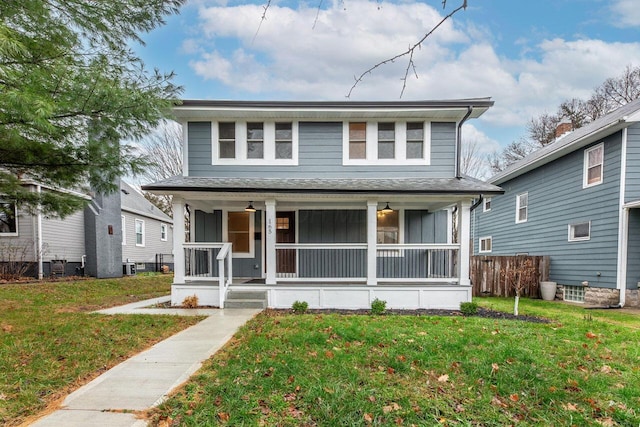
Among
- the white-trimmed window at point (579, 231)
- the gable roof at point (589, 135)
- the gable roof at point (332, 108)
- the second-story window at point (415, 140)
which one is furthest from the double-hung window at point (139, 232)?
the white-trimmed window at point (579, 231)

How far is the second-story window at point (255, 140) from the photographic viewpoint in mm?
8875

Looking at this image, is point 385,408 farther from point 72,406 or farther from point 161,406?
point 72,406

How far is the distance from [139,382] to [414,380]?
289 centimetres

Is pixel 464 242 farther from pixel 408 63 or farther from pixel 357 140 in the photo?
pixel 408 63

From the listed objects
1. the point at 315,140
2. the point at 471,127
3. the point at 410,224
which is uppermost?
the point at 471,127

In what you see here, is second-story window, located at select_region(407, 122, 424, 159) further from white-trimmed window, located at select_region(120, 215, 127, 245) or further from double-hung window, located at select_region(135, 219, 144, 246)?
double-hung window, located at select_region(135, 219, 144, 246)

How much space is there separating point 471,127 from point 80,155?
24.1m

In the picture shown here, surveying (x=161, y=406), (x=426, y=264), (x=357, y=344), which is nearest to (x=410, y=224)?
(x=426, y=264)

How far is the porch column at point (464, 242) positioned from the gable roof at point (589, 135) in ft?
16.4

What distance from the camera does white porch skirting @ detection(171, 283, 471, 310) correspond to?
294 inches

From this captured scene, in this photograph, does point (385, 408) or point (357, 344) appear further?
point (357, 344)

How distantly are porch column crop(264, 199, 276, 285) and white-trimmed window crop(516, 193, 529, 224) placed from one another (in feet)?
36.3

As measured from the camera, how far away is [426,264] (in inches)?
343

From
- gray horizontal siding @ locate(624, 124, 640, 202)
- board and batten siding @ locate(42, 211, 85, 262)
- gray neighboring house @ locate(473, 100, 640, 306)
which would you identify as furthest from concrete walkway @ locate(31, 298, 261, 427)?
board and batten siding @ locate(42, 211, 85, 262)
